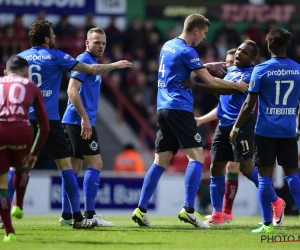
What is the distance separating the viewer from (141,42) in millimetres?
22359

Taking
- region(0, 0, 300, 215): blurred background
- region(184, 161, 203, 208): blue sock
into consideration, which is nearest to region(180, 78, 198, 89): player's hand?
region(184, 161, 203, 208): blue sock

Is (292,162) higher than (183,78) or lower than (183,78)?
lower

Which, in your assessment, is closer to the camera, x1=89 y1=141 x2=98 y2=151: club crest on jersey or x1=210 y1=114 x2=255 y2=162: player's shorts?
x1=89 y1=141 x2=98 y2=151: club crest on jersey

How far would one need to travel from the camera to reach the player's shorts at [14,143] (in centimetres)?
845

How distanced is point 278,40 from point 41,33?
2.81m

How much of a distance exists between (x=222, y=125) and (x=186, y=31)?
1608 millimetres

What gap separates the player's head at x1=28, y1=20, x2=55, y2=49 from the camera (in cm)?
991

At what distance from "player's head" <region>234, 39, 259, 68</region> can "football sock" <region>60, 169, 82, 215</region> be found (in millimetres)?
2795

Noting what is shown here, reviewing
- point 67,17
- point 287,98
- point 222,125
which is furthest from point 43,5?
point 287,98

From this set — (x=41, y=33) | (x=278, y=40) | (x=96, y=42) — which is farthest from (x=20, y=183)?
(x=278, y=40)

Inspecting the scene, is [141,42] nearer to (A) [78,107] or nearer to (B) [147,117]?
(B) [147,117]

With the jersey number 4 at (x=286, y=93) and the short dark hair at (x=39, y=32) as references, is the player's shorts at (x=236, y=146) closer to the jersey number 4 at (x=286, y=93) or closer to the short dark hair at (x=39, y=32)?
the jersey number 4 at (x=286, y=93)

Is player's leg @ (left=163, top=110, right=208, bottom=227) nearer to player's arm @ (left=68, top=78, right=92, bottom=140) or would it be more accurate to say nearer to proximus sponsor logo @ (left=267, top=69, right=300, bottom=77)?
player's arm @ (left=68, top=78, right=92, bottom=140)

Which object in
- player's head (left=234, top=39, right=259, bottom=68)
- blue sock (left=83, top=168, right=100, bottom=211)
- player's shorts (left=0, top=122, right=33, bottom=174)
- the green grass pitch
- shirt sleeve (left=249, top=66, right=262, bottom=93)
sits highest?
player's head (left=234, top=39, right=259, bottom=68)
